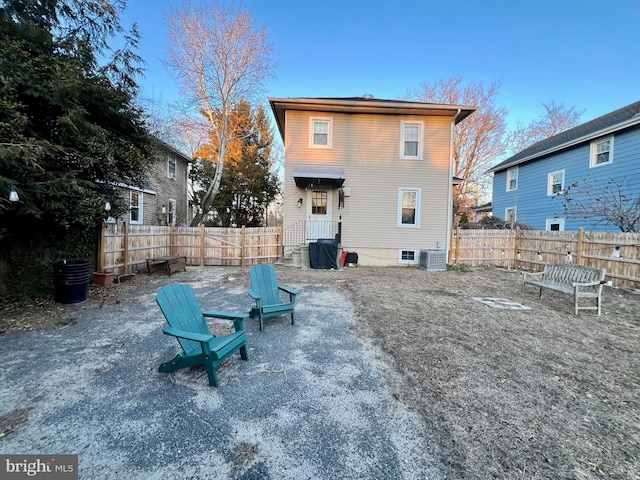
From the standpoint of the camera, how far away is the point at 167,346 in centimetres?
366

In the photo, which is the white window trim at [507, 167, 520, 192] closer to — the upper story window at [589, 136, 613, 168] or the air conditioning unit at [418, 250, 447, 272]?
the upper story window at [589, 136, 613, 168]

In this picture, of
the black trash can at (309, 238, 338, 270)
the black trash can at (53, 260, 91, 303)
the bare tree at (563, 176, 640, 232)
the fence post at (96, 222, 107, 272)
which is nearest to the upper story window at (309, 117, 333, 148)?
the black trash can at (309, 238, 338, 270)

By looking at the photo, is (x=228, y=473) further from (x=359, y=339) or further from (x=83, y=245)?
(x=83, y=245)

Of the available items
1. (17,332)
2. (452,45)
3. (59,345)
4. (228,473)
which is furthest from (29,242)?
(452,45)

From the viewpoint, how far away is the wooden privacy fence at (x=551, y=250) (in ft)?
24.7

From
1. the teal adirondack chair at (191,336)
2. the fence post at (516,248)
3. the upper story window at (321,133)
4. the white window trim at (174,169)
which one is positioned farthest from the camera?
the white window trim at (174,169)

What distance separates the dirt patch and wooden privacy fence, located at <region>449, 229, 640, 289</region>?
1368mm

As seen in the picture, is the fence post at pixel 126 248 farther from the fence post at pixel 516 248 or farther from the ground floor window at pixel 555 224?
the ground floor window at pixel 555 224

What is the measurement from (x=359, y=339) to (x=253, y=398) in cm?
181

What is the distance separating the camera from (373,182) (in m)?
11.1

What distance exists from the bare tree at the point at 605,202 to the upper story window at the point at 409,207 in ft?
19.4

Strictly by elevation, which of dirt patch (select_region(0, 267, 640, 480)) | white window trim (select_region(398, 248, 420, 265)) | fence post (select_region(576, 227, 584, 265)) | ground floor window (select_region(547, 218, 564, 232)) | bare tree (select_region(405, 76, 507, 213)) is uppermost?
bare tree (select_region(405, 76, 507, 213))

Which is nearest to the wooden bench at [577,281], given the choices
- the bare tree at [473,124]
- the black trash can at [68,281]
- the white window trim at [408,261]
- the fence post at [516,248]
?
the white window trim at [408,261]

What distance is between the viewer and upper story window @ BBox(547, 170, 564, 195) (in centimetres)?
1358
